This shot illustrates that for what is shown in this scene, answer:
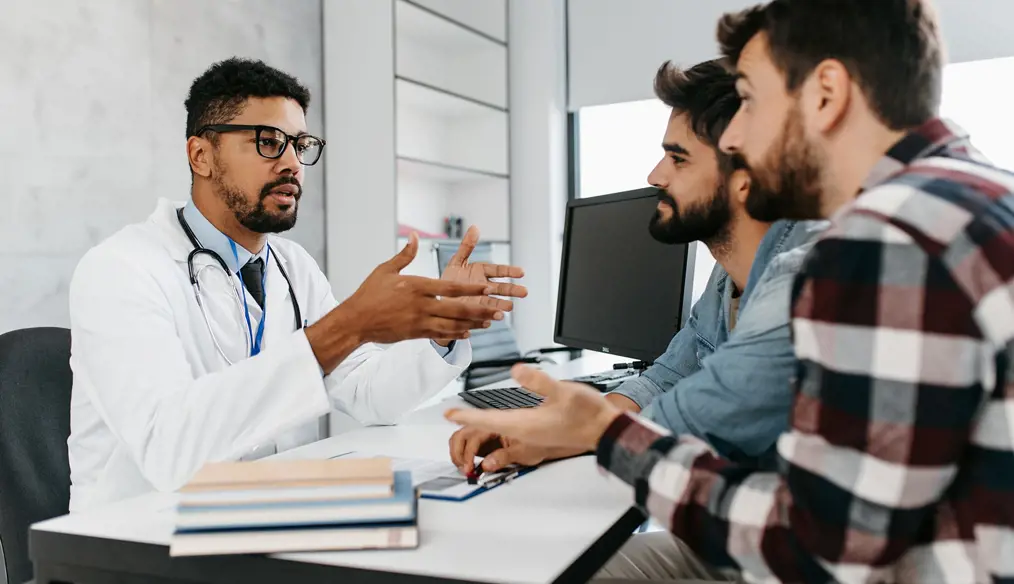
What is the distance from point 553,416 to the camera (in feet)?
3.13

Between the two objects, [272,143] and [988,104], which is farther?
[988,104]

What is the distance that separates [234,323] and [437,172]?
251 centimetres

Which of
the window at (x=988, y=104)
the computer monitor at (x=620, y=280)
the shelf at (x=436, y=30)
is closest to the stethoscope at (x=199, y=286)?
the computer monitor at (x=620, y=280)

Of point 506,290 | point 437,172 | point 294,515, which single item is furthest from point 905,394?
point 437,172

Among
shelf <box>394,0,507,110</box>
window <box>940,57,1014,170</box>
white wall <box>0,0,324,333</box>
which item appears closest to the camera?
white wall <box>0,0,324,333</box>

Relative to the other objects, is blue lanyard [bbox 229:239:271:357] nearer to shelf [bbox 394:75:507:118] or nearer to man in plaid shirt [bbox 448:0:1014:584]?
man in plaid shirt [bbox 448:0:1014:584]

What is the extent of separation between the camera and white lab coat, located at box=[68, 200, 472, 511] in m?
1.32

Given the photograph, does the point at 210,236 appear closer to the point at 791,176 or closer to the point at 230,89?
the point at 230,89

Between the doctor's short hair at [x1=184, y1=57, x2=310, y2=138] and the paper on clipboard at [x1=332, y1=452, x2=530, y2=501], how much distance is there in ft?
3.28

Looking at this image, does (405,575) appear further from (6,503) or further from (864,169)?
(6,503)

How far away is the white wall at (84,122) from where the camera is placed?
2420 millimetres

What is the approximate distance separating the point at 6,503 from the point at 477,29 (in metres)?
3.42

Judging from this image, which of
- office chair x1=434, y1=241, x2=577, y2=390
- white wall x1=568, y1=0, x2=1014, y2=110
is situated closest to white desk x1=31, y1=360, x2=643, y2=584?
office chair x1=434, y1=241, x2=577, y2=390

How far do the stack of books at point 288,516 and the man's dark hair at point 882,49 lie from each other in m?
0.67
